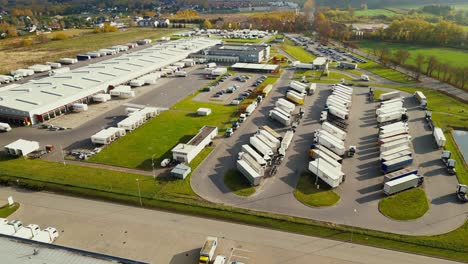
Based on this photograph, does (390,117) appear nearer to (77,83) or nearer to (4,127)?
(77,83)

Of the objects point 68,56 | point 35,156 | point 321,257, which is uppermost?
point 68,56

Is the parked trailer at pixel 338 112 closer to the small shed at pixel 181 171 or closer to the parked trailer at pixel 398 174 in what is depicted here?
the parked trailer at pixel 398 174

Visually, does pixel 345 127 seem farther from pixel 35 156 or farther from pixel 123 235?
pixel 35 156

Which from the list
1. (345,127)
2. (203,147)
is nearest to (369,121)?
(345,127)

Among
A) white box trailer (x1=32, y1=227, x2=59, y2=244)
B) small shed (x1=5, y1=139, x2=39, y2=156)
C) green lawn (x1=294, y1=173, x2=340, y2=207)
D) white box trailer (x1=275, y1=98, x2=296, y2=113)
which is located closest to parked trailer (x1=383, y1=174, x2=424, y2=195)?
green lawn (x1=294, y1=173, x2=340, y2=207)

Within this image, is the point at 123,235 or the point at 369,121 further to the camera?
the point at 369,121
